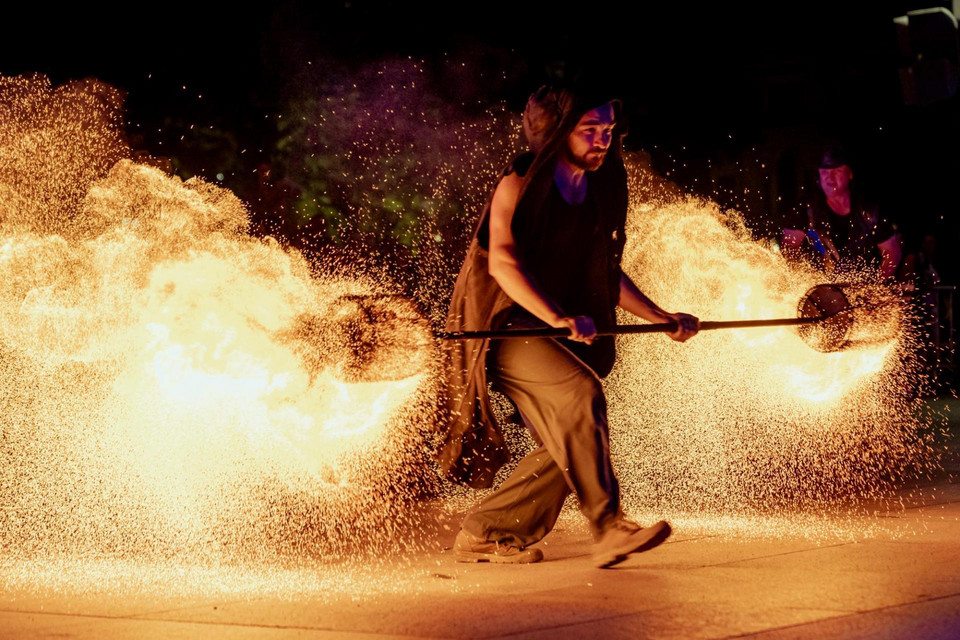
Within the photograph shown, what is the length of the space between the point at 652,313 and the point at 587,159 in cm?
73

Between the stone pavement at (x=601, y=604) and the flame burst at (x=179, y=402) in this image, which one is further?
the flame burst at (x=179, y=402)

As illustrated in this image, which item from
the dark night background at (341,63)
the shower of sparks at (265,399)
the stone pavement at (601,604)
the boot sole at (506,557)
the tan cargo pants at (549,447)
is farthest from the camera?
the dark night background at (341,63)

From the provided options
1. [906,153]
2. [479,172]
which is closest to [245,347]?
[479,172]

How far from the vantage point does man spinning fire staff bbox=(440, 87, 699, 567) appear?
5.77 metres

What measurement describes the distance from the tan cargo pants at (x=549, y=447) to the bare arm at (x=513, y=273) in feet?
0.63

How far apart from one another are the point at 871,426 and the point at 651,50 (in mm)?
21459

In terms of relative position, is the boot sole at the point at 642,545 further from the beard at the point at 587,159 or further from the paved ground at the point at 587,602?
the beard at the point at 587,159

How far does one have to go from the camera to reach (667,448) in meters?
9.75

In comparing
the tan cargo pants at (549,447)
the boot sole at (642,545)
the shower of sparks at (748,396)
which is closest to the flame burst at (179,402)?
the tan cargo pants at (549,447)

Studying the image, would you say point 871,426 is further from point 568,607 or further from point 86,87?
point 86,87

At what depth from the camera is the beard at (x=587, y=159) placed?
603cm

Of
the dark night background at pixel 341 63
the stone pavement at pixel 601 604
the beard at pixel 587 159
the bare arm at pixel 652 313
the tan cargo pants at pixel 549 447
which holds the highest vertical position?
the dark night background at pixel 341 63

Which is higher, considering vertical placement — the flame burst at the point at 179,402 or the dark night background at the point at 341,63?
the dark night background at the point at 341,63

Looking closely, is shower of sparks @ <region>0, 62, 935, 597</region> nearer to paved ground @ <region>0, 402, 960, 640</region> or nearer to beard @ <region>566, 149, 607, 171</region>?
paved ground @ <region>0, 402, 960, 640</region>
